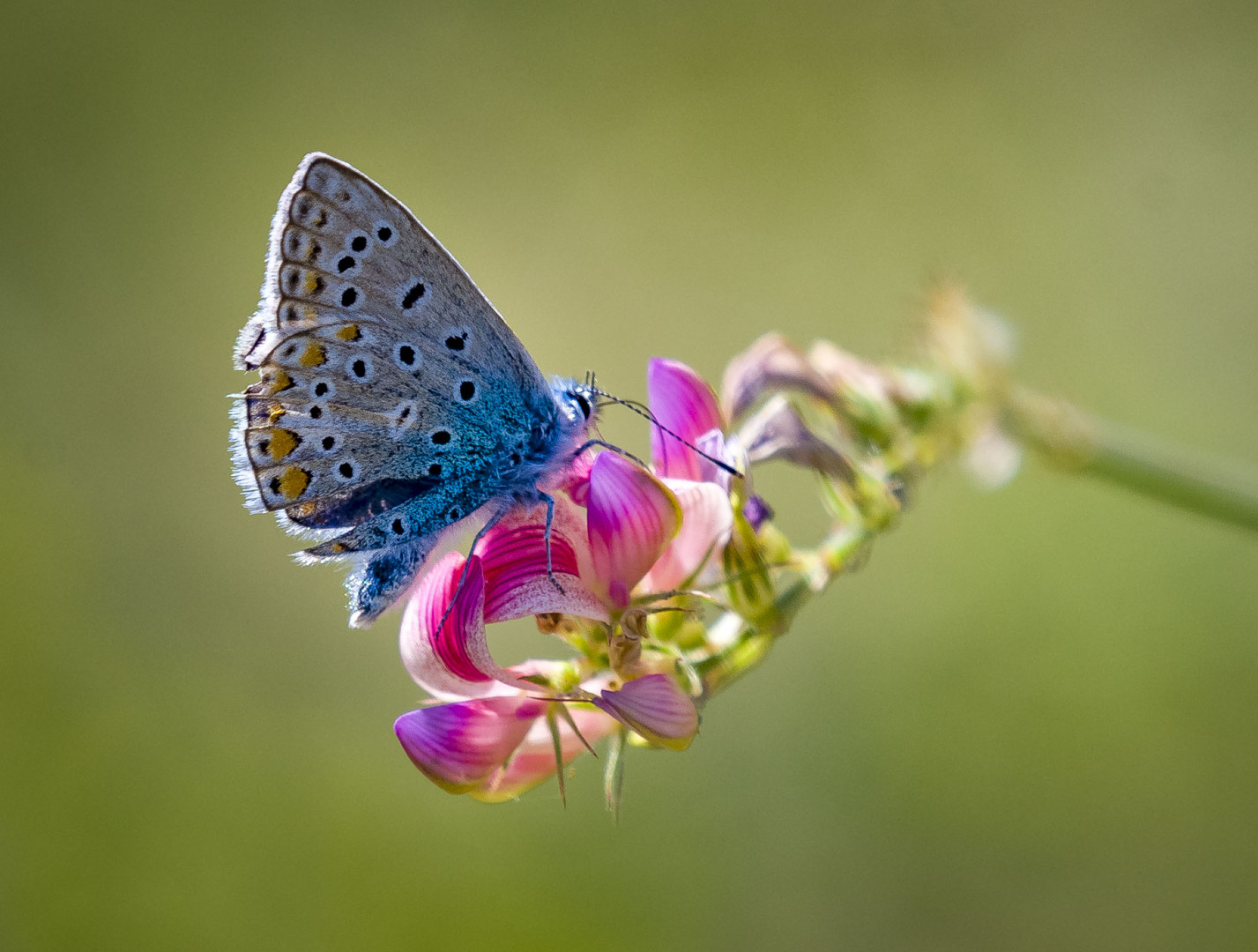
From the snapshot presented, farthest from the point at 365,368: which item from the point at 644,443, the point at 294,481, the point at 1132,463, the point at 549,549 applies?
the point at 644,443

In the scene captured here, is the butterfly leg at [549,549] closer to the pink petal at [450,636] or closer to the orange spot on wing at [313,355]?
the pink petal at [450,636]

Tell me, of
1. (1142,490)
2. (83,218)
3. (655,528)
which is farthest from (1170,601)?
(83,218)

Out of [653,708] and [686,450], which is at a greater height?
[686,450]

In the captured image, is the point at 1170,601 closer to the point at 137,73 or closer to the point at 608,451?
the point at 608,451

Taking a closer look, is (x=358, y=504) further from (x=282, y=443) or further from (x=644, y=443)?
(x=644, y=443)

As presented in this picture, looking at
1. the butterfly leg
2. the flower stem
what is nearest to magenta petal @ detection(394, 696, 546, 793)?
the butterfly leg

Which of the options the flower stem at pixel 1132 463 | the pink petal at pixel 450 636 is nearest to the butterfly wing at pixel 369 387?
the pink petal at pixel 450 636
